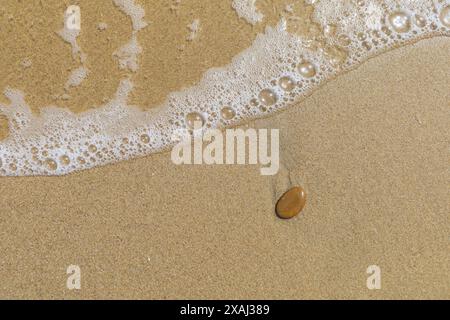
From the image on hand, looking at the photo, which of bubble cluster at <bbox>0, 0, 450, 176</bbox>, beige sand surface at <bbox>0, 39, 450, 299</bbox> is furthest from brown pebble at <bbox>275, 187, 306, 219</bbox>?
bubble cluster at <bbox>0, 0, 450, 176</bbox>

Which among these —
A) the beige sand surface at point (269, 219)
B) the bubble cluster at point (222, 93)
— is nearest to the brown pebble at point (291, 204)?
the beige sand surface at point (269, 219)

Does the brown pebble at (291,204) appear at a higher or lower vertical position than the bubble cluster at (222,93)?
lower

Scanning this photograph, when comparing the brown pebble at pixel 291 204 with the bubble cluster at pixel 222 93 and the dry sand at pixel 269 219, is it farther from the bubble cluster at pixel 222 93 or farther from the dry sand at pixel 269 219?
the bubble cluster at pixel 222 93

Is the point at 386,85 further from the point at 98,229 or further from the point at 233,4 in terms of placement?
the point at 98,229

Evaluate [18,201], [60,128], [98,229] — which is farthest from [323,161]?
[18,201]

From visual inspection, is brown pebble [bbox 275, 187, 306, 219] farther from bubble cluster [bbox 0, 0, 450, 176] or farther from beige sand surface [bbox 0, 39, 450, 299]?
bubble cluster [bbox 0, 0, 450, 176]
